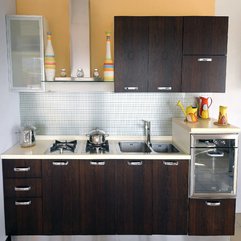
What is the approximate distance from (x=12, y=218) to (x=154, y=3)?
2652mm

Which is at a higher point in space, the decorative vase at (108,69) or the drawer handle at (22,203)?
the decorative vase at (108,69)

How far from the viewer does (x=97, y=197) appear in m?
2.80

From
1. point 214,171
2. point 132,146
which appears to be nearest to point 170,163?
point 214,171

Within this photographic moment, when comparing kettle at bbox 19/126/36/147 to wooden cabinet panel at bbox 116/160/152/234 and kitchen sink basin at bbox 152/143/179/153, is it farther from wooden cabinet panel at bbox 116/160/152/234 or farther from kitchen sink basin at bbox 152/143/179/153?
kitchen sink basin at bbox 152/143/179/153

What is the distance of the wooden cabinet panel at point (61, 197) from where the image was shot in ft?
9.05

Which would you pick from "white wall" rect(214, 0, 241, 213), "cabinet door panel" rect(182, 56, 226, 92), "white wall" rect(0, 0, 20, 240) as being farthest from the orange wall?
"cabinet door panel" rect(182, 56, 226, 92)

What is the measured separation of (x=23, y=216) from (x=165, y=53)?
2084 millimetres

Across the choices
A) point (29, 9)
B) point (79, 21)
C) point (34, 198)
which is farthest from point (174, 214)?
point (29, 9)

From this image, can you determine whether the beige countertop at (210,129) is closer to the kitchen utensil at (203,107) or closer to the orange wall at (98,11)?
the kitchen utensil at (203,107)

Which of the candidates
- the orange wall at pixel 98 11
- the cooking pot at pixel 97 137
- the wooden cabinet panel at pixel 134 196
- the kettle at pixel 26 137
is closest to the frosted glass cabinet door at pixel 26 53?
the orange wall at pixel 98 11

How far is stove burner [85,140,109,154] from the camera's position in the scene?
287 centimetres

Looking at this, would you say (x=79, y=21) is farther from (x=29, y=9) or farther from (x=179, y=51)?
(x=179, y=51)

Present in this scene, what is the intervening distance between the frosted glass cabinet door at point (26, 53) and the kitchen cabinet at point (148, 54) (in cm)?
80

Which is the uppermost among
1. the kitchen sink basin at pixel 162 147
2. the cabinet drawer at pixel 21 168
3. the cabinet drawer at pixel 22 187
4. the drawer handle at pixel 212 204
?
the kitchen sink basin at pixel 162 147
